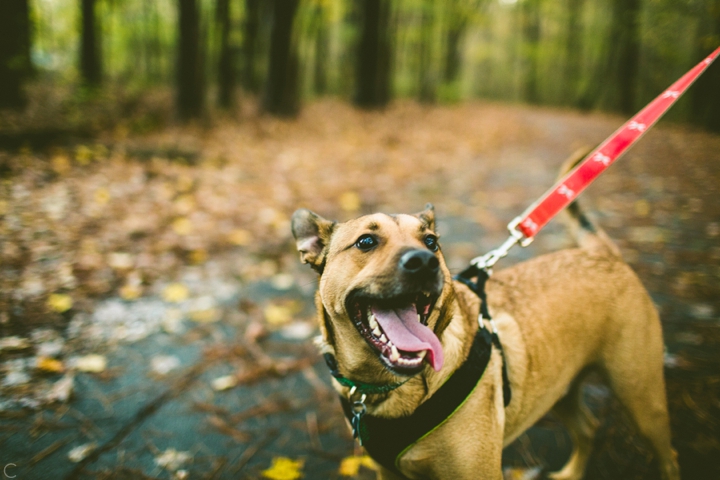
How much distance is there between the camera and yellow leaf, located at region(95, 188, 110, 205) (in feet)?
19.7

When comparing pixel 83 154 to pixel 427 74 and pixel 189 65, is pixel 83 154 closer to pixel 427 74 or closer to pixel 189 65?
pixel 189 65

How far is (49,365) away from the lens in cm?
322

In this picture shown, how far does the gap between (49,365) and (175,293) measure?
1290mm

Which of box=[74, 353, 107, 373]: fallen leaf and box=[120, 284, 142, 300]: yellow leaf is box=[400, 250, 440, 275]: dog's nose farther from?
box=[120, 284, 142, 300]: yellow leaf

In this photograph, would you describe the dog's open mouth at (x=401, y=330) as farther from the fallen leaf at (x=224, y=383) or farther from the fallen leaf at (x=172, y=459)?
the fallen leaf at (x=224, y=383)

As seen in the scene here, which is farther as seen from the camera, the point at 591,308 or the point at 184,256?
the point at 184,256

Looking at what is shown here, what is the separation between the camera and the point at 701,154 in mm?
10195

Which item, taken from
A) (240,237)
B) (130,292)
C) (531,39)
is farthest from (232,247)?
(531,39)

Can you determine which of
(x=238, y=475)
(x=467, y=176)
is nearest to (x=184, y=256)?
(x=238, y=475)

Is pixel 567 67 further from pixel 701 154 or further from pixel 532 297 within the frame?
pixel 532 297

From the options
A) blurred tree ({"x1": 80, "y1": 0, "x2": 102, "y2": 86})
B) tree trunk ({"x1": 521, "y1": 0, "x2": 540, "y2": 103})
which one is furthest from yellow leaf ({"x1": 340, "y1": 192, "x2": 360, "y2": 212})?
tree trunk ({"x1": 521, "y1": 0, "x2": 540, "y2": 103})

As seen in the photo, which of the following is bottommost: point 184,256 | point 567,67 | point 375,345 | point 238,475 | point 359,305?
point 238,475

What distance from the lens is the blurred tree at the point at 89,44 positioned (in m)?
14.8

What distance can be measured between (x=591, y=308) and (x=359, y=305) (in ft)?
4.46
